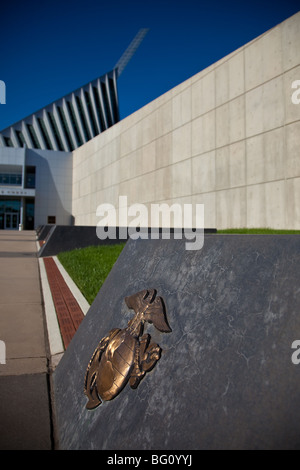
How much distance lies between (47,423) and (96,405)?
61 cm

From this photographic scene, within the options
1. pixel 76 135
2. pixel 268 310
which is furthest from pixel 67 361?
pixel 76 135

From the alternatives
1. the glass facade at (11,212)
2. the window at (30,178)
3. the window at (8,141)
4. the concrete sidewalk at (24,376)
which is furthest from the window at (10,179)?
the concrete sidewalk at (24,376)

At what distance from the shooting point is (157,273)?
2.31m

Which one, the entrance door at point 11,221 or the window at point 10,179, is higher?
the window at point 10,179

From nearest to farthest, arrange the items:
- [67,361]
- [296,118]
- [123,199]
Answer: [67,361]
[296,118]
[123,199]

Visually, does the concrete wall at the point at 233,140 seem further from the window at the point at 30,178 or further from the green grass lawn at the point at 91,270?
the window at the point at 30,178

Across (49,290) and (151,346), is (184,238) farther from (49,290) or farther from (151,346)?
(49,290)

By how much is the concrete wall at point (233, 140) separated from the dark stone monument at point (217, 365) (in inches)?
432

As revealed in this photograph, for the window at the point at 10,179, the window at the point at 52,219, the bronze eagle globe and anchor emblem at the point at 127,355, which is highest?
the window at the point at 10,179

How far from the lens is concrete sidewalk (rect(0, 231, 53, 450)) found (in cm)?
218

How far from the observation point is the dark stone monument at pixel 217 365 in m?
1.33

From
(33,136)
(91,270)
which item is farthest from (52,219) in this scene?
(91,270)

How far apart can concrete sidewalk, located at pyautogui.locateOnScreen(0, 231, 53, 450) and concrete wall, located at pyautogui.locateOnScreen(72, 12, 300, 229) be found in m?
10.1

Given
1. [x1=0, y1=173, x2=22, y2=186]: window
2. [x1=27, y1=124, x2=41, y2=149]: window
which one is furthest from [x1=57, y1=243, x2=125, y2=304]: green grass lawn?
[x1=27, y1=124, x2=41, y2=149]: window
